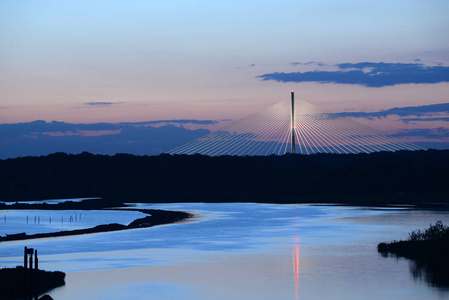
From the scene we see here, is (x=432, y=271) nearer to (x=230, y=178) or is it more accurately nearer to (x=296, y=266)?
(x=296, y=266)

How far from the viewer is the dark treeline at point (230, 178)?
4840 inches

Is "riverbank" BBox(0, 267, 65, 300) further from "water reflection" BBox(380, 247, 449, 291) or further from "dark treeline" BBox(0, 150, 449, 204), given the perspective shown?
"dark treeline" BBox(0, 150, 449, 204)

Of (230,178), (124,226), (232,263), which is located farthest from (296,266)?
(230,178)

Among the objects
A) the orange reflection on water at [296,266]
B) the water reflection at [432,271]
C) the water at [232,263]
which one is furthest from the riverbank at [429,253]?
the orange reflection on water at [296,266]

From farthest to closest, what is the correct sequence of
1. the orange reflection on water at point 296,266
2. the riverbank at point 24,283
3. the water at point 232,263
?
1. the orange reflection on water at point 296,266
2. the water at point 232,263
3. the riverbank at point 24,283

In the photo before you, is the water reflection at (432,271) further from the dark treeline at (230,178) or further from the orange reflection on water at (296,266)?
the dark treeline at (230,178)

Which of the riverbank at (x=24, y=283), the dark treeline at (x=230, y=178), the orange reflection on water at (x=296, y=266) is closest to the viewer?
the riverbank at (x=24, y=283)

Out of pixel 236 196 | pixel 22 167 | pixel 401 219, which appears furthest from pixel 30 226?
pixel 22 167

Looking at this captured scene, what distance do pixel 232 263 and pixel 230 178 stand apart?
11791cm

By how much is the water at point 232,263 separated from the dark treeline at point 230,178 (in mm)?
54726

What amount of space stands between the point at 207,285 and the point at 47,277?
21.5 ft

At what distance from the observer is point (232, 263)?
3609cm

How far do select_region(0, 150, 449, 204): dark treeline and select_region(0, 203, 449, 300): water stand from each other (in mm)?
54726

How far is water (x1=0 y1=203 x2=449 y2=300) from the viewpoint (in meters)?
27.6
